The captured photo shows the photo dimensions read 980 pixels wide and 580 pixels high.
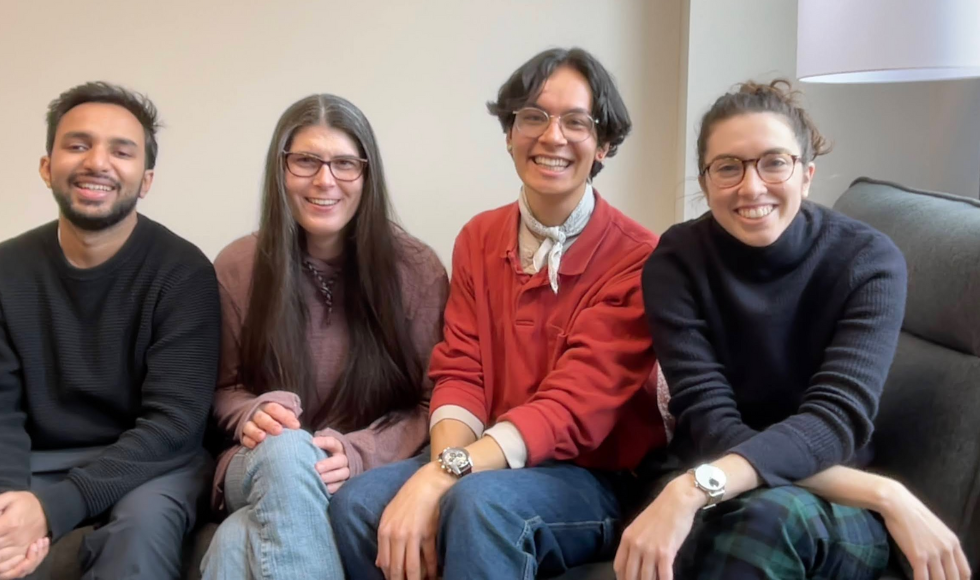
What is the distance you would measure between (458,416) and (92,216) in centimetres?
80

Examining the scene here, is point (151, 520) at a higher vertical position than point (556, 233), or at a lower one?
lower

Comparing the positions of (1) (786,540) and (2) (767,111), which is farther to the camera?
(2) (767,111)

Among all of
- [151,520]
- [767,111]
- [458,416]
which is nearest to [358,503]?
[458,416]

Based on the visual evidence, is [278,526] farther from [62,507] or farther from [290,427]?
[62,507]

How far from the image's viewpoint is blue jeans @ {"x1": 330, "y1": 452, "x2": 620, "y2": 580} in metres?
1.24

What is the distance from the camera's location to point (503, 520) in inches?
50.0

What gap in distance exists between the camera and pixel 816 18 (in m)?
1.79

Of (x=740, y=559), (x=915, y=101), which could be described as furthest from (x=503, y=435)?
(x=915, y=101)

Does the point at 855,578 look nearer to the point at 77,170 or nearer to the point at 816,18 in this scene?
the point at 816,18

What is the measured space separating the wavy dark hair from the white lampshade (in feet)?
3.27

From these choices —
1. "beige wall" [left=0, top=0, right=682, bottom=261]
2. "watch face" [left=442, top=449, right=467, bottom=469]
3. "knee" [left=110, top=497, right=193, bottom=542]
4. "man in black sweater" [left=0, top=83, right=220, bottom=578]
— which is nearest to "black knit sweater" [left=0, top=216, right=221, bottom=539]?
"man in black sweater" [left=0, top=83, right=220, bottom=578]

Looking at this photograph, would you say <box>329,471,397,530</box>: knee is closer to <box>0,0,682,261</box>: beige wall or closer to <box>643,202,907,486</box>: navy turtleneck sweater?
<box>643,202,907,486</box>: navy turtleneck sweater

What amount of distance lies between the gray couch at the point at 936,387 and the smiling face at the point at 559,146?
24.6 inches

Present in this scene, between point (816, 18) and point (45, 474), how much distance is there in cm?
184
